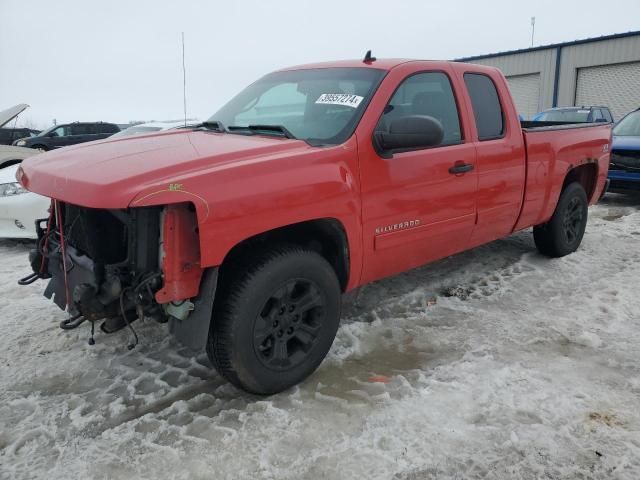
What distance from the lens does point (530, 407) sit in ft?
9.23

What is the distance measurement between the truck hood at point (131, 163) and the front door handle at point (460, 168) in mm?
1211

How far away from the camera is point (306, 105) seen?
3516 mm

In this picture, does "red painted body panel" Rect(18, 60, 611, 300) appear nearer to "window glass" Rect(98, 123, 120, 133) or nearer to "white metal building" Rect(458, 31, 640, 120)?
"window glass" Rect(98, 123, 120, 133)

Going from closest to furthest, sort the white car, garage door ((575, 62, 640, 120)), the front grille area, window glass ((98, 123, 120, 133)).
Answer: the front grille area
the white car
window glass ((98, 123, 120, 133))
garage door ((575, 62, 640, 120))

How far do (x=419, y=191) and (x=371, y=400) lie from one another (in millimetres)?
1373

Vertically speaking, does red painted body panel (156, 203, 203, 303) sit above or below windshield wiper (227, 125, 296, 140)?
below

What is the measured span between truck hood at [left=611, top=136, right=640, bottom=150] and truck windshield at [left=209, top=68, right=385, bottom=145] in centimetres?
645

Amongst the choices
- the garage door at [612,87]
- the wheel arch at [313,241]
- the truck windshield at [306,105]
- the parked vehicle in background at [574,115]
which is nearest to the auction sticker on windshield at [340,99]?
the truck windshield at [306,105]

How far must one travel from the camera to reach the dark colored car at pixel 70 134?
17047 mm

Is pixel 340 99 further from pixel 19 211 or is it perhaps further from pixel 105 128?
pixel 105 128

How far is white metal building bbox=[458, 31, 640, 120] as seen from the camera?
21.1 meters

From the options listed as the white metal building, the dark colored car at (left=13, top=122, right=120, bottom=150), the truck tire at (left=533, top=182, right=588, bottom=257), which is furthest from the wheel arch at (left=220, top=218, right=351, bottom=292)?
the white metal building

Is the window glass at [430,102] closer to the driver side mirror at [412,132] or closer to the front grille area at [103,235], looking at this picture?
the driver side mirror at [412,132]

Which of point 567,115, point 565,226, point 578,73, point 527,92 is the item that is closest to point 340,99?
point 565,226
